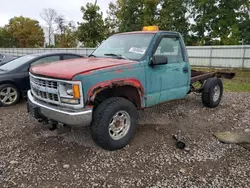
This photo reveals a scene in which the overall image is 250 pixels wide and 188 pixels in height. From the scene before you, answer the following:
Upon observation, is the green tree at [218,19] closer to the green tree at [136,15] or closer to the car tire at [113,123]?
the green tree at [136,15]

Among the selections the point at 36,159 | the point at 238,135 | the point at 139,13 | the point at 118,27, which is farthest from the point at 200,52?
the point at 118,27

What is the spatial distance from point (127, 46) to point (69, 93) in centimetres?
170

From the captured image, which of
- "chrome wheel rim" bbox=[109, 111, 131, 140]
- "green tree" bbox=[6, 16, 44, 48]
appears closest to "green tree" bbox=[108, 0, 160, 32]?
"green tree" bbox=[6, 16, 44, 48]

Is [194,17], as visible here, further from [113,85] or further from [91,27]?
[113,85]

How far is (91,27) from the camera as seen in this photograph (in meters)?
21.9

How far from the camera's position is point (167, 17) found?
28.0m

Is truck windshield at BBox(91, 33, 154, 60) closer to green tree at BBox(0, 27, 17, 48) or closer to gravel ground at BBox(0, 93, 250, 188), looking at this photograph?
gravel ground at BBox(0, 93, 250, 188)

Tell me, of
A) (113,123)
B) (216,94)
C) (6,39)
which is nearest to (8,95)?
(113,123)

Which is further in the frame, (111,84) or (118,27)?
(118,27)

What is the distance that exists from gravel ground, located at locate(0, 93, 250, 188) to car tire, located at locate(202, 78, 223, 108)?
0.78 meters

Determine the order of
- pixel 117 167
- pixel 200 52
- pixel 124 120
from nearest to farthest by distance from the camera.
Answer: pixel 117 167 < pixel 124 120 < pixel 200 52

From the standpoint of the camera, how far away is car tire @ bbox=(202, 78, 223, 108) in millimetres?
5598

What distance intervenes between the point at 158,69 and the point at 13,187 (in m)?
2.87

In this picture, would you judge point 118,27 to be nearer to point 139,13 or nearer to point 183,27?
point 139,13
